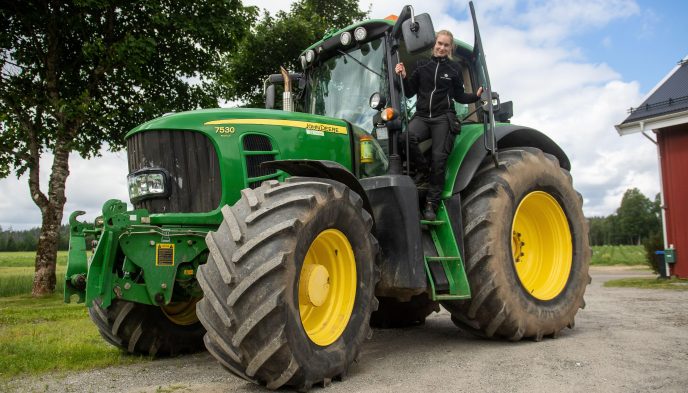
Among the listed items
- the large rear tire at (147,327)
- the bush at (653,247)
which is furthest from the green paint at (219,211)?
the bush at (653,247)

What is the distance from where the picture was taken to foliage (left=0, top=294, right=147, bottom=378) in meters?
4.87

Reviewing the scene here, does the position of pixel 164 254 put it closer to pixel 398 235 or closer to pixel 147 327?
pixel 147 327

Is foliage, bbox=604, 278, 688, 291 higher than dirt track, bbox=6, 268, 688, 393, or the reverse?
dirt track, bbox=6, 268, 688, 393

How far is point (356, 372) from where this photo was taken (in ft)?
14.2

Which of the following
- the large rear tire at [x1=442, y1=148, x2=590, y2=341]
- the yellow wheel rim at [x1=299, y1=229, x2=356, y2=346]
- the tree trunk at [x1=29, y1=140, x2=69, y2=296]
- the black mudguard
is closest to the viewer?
the yellow wheel rim at [x1=299, y1=229, x2=356, y2=346]

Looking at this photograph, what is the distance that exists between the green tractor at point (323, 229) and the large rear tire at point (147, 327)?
0.01m

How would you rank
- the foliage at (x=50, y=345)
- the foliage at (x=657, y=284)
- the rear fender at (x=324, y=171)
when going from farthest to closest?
1. the foliage at (x=657, y=284)
2. the foliage at (x=50, y=345)
3. the rear fender at (x=324, y=171)

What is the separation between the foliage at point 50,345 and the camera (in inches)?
192

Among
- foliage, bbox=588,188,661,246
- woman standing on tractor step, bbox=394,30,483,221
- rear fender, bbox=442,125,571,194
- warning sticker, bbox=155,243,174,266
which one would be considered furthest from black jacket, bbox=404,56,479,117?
foliage, bbox=588,188,661,246

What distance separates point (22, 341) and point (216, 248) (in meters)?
3.89

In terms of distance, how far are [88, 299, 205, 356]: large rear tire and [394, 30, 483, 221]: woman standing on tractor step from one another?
2.47 metres

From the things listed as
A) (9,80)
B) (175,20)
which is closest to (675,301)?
(175,20)

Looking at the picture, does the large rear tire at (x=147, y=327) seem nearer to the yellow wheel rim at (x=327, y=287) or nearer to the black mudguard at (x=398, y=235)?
→ the yellow wheel rim at (x=327, y=287)

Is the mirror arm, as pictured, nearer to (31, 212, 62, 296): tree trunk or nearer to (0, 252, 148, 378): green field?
(0, 252, 148, 378): green field
